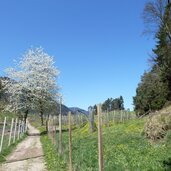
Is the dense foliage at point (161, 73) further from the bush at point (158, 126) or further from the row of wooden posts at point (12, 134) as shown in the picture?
the bush at point (158, 126)

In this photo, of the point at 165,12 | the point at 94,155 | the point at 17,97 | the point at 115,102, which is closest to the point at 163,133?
the point at 94,155

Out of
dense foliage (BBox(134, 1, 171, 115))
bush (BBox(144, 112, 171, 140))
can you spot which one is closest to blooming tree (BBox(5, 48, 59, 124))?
dense foliage (BBox(134, 1, 171, 115))

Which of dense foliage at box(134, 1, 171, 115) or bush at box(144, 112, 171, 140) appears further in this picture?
dense foliage at box(134, 1, 171, 115)

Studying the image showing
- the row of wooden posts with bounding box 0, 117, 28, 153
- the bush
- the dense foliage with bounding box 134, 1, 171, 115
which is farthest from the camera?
the dense foliage with bounding box 134, 1, 171, 115

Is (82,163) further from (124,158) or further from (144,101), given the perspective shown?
(144,101)

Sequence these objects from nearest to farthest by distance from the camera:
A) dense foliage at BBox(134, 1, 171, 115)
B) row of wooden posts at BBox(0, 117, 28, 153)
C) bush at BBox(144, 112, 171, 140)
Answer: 1. bush at BBox(144, 112, 171, 140)
2. row of wooden posts at BBox(0, 117, 28, 153)
3. dense foliage at BBox(134, 1, 171, 115)

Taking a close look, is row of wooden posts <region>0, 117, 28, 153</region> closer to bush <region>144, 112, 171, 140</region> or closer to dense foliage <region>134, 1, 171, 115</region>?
bush <region>144, 112, 171, 140</region>

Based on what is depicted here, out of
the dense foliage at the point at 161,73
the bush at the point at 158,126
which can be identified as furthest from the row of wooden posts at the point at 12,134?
the dense foliage at the point at 161,73

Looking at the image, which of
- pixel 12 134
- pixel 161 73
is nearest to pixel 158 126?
pixel 12 134

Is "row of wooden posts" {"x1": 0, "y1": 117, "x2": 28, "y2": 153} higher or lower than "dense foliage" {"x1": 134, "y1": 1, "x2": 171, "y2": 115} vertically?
lower

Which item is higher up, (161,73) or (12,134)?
(161,73)

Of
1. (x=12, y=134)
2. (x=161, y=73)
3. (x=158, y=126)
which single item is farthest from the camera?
(x=161, y=73)

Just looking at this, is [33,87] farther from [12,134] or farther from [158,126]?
[158,126]

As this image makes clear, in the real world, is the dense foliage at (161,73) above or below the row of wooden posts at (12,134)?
above
